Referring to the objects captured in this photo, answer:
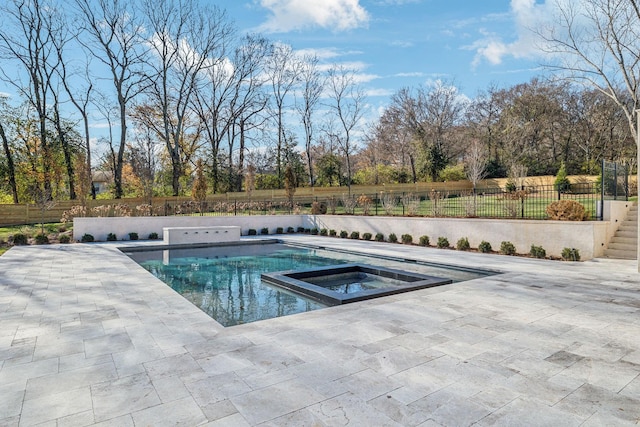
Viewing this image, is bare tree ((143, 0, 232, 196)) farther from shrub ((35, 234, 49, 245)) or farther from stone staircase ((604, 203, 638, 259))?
stone staircase ((604, 203, 638, 259))

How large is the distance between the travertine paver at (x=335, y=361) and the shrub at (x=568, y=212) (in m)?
4.38

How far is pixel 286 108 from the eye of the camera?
106 feet

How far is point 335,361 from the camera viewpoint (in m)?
3.33

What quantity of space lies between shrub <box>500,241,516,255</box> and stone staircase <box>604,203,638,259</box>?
80.6 inches

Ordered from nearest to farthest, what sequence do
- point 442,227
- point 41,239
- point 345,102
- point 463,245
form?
point 463,245
point 442,227
point 41,239
point 345,102

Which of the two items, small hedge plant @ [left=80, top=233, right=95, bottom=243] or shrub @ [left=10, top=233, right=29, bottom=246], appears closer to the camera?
shrub @ [left=10, top=233, right=29, bottom=246]

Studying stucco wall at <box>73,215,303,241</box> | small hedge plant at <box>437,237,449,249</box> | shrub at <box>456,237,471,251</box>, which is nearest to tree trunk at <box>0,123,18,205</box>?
stucco wall at <box>73,215,303,241</box>

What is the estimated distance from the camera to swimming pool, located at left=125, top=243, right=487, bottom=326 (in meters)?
5.65

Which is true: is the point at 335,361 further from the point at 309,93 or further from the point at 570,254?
the point at 309,93

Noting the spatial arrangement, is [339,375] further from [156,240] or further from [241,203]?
[241,203]

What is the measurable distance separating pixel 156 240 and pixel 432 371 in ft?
48.5

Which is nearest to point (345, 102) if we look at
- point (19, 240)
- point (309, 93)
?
point (309, 93)

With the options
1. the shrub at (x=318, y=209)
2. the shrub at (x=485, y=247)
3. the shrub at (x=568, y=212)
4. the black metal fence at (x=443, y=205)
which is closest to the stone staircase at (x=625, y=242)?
the black metal fence at (x=443, y=205)

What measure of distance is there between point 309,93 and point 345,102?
125 inches
